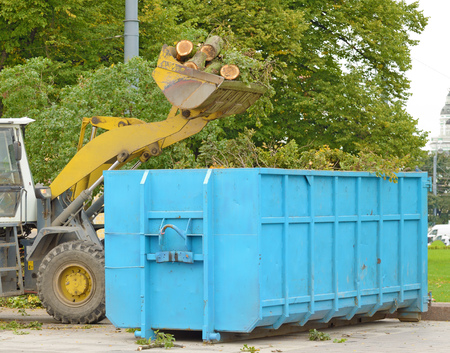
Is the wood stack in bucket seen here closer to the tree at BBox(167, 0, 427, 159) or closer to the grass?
the grass

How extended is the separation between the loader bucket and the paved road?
3.20 meters

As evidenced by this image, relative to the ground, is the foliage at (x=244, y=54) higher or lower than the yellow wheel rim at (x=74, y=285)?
higher

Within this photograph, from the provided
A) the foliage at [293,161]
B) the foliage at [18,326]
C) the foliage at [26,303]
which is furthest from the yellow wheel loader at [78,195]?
the foliage at [26,303]

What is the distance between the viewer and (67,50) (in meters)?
23.6

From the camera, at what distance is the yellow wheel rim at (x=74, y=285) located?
41.7 ft

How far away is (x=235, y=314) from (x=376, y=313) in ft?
10.9

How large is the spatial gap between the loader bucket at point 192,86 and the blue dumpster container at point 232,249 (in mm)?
2083

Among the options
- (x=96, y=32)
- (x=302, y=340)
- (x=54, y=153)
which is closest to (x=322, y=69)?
(x=96, y=32)

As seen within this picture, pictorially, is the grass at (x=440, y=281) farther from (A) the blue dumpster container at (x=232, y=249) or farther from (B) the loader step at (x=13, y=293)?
(B) the loader step at (x=13, y=293)

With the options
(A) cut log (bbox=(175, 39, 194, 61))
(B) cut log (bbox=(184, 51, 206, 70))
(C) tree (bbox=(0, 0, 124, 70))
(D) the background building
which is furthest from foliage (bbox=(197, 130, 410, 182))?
(D) the background building

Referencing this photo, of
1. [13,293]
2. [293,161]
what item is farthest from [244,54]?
[13,293]

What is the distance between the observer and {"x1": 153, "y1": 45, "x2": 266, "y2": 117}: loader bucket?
12.2 metres

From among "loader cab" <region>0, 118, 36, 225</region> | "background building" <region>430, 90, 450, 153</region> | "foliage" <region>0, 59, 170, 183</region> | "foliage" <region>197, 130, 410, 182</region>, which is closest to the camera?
"foliage" <region>197, 130, 410, 182</region>

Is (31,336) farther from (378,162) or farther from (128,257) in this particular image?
(378,162)
